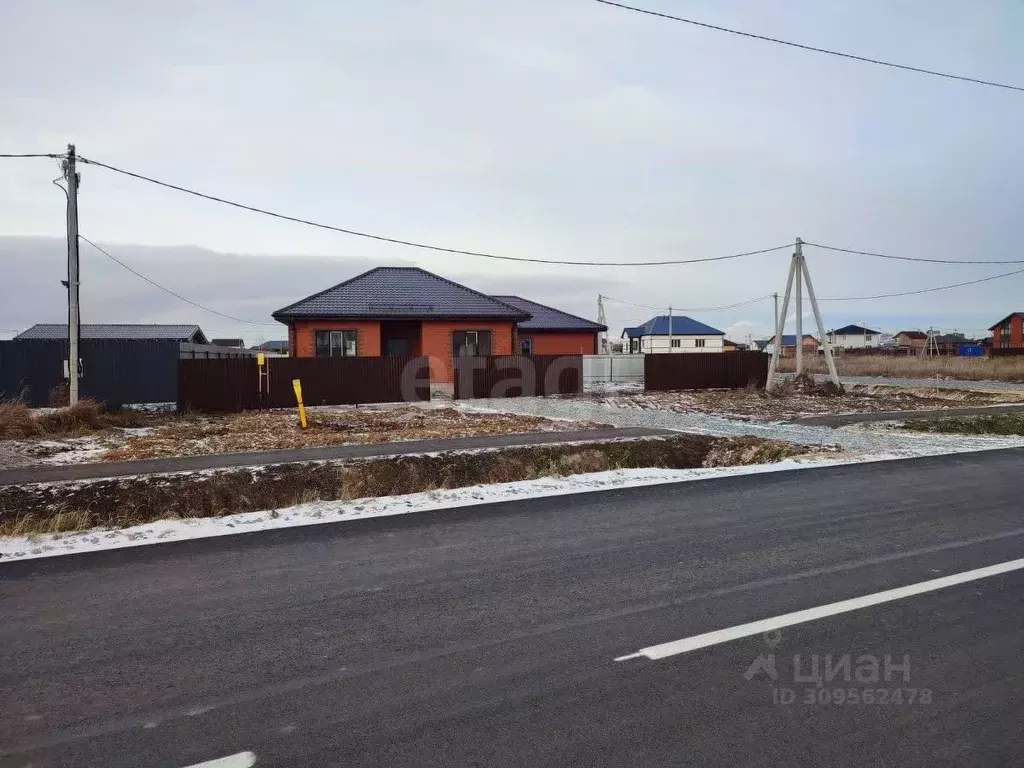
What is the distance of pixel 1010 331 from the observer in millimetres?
77062

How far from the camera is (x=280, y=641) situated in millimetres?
3785

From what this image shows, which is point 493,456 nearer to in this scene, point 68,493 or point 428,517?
point 428,517

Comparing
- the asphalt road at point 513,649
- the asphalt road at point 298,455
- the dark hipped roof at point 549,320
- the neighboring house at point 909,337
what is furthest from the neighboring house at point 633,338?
the asphalt road at point 513,649

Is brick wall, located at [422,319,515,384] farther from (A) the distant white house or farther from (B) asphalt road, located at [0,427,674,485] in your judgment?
(A) the distant white house

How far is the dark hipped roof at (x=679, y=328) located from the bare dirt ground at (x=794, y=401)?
149ft

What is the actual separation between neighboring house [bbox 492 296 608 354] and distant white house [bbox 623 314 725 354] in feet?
109

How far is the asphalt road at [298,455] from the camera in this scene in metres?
9.45

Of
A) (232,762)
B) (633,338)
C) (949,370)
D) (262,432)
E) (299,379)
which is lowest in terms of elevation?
→ (232,762)

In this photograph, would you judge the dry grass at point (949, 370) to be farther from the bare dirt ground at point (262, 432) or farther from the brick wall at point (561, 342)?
the bare dirt ground at point (262, 432)

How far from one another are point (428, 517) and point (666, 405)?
15019mm

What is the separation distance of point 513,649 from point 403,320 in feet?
79.4

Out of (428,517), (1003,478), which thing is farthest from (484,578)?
(1003,478)

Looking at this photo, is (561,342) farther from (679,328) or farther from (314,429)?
(679,328)

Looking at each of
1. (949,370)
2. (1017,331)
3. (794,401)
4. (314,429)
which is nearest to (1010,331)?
(1017,331)
